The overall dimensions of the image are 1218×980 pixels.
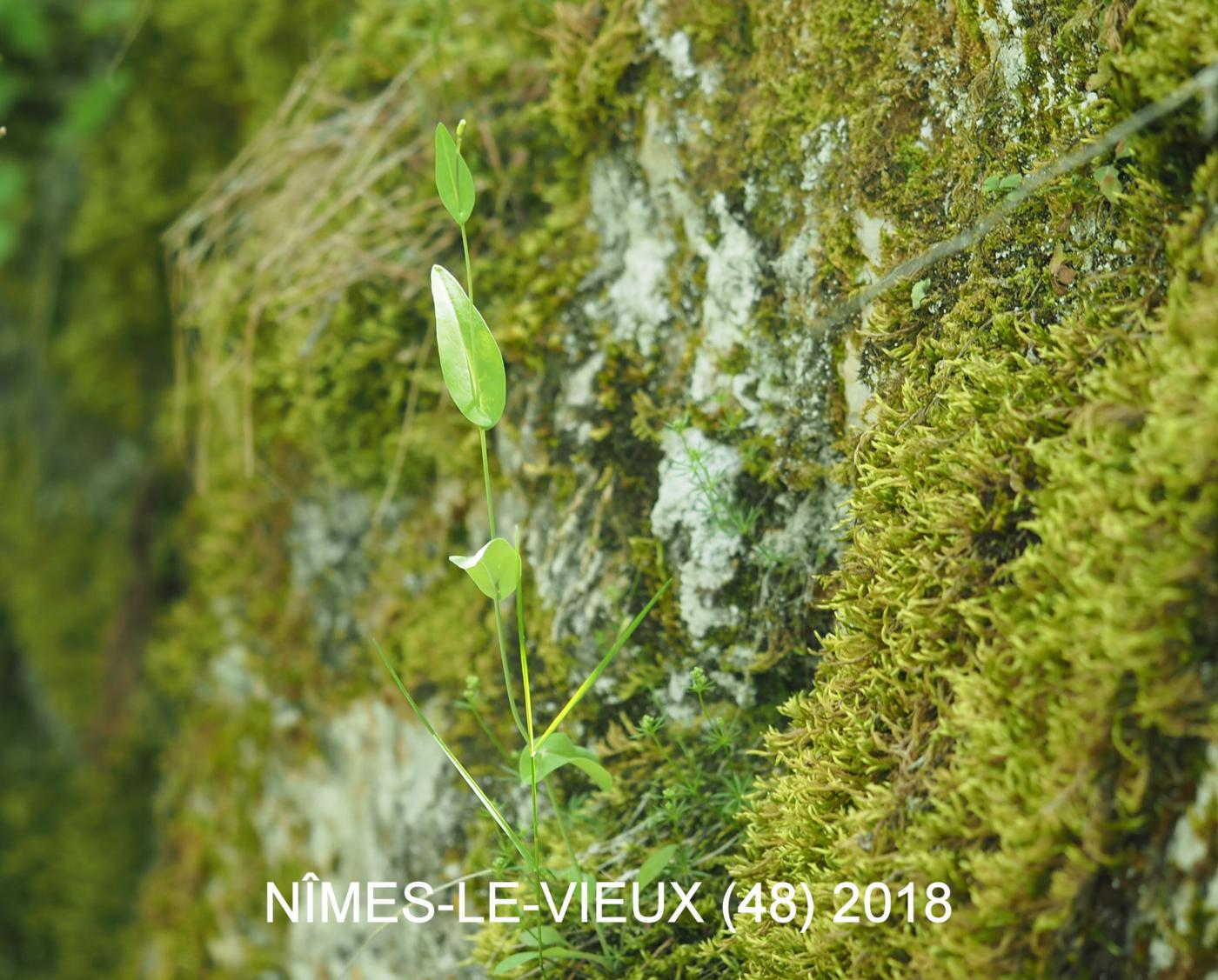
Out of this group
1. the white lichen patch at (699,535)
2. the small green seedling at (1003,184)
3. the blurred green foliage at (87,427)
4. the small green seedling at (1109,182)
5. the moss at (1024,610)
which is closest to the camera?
the moss at (1024,610)

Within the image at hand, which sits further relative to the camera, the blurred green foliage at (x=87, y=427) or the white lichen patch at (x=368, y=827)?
the blurred green foliage at (x=87, y=427)

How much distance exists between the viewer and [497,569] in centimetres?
120

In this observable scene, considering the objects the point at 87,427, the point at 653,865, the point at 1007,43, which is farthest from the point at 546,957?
the point at 87,427

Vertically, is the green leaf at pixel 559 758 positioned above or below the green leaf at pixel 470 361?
below

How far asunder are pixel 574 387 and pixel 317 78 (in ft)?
3.86

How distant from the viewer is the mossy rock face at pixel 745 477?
2.97 ft

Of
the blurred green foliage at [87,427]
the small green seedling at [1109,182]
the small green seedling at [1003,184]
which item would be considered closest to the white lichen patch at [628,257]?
the small green seedling at [1003,184]

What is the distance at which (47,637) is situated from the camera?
302 centimetres

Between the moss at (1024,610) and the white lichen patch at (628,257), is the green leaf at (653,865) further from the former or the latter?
the white lichen patch at (628,257)

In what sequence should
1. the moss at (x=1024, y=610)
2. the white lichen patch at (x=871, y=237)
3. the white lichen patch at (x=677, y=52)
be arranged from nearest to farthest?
the moss at (x=1024, y=610), the white lichen patch at (x=871, y=237), the white lichen patch at (x=677, y=52)

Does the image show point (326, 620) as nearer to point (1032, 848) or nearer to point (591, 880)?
point (591, 880)

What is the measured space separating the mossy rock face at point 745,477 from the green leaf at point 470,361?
42cm

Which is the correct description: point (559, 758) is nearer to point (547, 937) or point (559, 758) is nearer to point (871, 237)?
point (547, 937)

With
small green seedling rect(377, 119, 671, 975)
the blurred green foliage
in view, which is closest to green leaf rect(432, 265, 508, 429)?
small green seedling rect(377, 119, 671, 975)
